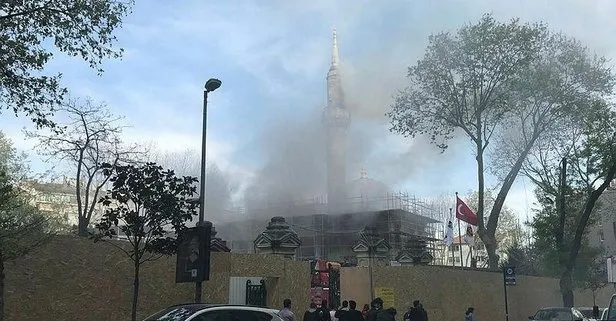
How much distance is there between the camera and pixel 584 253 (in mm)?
40719

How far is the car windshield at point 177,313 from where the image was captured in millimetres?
8273

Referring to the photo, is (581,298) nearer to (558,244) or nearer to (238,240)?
(558,244)

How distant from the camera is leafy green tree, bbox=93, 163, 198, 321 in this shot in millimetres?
12523

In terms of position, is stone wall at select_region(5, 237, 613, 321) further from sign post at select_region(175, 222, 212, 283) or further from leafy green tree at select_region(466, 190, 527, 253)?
leafy green tree at select_region(466, 190, 527, 253)

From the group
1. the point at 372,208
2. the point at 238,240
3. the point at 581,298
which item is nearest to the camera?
the point at 581,298

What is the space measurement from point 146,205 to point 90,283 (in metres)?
2.46

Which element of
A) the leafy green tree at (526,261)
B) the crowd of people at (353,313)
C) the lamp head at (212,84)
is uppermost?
the lamp head at (212,84)

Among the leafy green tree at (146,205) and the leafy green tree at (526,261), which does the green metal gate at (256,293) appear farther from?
the leafy green tree at (526,261)

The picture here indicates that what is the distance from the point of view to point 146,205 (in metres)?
12.7

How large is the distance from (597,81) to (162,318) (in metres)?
28.8

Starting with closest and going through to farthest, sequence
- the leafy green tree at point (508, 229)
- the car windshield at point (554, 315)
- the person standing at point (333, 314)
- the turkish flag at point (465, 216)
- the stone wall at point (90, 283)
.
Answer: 1. the stone wall at point (90, 283)
2. the person standing at point (333, 314)
3. the car windshield at point (554, 315)
4. the turkish flag at point (465, 216)
5. the leafy green tree at point (508, 229)

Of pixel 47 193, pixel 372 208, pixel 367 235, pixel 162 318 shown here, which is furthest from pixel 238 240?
pixel 162 318

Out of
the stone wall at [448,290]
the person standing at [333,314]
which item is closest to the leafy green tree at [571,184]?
the stone wall at [448,290]

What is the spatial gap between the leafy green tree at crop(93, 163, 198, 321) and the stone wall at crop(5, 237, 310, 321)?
956 millimetres
